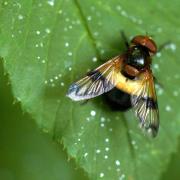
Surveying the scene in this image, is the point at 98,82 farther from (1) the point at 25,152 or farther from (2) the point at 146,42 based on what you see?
(1) the point at 25,152

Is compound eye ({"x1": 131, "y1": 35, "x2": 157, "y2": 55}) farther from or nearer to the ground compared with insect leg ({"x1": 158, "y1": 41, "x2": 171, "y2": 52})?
farther from the ground

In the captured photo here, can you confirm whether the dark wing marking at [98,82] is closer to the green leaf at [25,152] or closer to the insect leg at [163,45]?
the insect leg at [163,45]

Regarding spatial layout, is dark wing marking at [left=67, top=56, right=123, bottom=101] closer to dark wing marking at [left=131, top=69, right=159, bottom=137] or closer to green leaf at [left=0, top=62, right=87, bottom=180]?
dark wing marking at [left=131, top=69, right=159, bottom=137]

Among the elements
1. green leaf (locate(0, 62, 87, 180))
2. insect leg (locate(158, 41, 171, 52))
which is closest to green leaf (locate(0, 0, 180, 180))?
insect leg (locate(158, 41, 171, 52))

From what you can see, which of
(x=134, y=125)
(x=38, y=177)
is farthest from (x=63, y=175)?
(x=134, y=125)

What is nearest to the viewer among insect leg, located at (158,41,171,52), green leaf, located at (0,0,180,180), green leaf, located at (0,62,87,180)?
green leaf, located at (0,0,180,180)

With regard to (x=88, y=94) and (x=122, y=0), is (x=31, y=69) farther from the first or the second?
(x=122, y=0)
